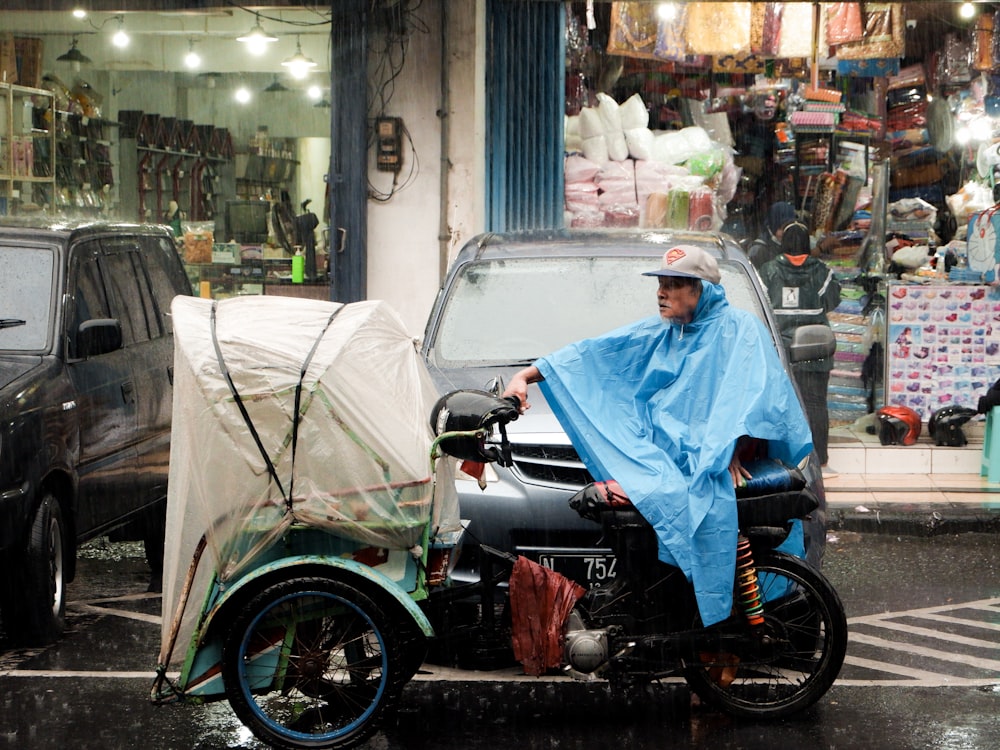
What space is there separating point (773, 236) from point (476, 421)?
7.06 metres

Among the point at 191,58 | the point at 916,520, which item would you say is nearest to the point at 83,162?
the point at 191,58

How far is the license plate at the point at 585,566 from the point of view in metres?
6.06

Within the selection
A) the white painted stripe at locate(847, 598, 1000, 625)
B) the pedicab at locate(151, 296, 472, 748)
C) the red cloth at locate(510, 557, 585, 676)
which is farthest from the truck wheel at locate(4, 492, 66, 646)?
the white painted stripe at locate(847, 598, 1000, 625)

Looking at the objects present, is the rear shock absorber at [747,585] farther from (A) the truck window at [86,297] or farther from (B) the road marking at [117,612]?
(A) the truck window at [86,297]

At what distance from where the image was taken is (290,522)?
539cm

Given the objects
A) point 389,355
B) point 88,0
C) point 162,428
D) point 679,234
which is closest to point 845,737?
point 389,355

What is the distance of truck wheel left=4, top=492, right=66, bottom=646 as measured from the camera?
22.6 feet

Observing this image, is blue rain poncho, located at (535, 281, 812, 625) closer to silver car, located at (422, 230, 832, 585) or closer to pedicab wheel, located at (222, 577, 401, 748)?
silver car, located at (422, 230, 832, 585)

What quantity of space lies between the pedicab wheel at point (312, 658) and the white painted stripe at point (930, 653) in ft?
8.80

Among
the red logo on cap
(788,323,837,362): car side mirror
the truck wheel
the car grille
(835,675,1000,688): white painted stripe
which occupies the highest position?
the red logo on cap

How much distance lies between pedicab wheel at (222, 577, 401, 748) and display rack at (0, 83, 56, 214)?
8.67 metres

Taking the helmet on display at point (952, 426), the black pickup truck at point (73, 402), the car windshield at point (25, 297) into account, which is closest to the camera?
the black pickup truck at point (73, 402)

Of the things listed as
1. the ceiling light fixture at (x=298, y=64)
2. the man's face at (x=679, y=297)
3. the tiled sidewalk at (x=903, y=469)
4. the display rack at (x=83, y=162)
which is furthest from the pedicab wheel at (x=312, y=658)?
the display rack at (x=83, y=162)

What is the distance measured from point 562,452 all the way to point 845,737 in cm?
157
